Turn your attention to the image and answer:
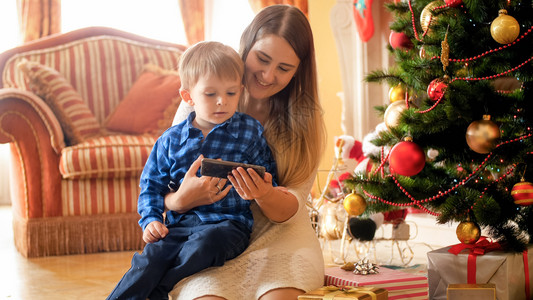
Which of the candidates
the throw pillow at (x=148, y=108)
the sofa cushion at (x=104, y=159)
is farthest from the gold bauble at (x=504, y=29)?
the throw pillow at (x=148, y=108)

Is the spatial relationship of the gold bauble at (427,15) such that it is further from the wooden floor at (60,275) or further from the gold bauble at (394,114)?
the wooden floor at (60,275)

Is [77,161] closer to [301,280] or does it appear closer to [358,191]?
[358,191]

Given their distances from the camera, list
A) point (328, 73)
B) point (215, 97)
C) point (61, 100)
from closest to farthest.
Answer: point (215, 97) < point (61, 100) < point (328, 73)

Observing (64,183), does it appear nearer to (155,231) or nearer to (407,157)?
(155,231)

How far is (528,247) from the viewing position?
5.93 ft

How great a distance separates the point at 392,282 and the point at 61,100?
2176 mm

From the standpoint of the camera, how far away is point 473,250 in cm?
175

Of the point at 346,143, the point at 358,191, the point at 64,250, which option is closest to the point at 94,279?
the point at 64,250

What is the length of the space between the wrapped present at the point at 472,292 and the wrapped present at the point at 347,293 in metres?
0.22

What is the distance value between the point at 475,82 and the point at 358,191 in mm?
521

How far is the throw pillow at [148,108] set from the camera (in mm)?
3424

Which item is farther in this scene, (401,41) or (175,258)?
(401,41)

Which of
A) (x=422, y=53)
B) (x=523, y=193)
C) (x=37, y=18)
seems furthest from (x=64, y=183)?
(x=37, y=18)

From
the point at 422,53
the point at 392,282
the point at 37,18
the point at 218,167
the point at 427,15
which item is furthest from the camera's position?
the point at 37,18
